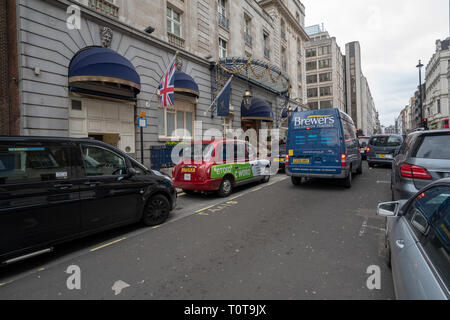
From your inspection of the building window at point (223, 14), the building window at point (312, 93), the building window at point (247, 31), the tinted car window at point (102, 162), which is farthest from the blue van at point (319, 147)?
the building window at point (312, 93)

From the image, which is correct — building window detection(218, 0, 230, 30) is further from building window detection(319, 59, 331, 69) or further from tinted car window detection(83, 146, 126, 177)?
building window detection(319, 59, 331, 69)

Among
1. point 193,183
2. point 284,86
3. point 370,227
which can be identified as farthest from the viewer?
point 284,86

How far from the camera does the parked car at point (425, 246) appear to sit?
140cm

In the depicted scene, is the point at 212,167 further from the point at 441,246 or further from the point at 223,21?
the point at 223,21

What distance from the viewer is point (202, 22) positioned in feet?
52.2

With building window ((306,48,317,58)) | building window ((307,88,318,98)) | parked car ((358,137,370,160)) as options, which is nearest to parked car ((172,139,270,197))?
parked car ((358,137,370,160))

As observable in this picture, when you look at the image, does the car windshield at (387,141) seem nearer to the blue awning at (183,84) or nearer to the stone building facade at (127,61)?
the stone building facade at (127,61)

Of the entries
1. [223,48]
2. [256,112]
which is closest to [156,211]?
[256,112]

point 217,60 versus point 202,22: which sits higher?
point 202,22

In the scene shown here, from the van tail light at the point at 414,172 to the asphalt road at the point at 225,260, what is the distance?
1136mm
